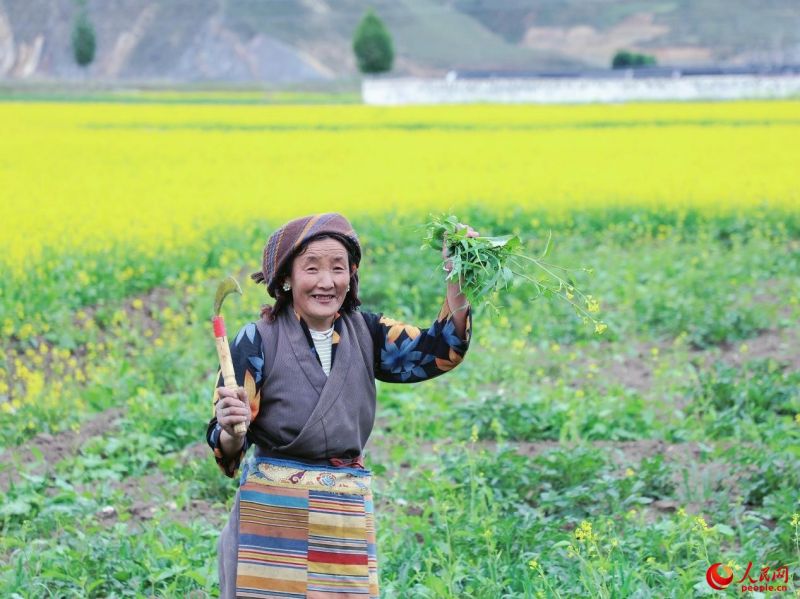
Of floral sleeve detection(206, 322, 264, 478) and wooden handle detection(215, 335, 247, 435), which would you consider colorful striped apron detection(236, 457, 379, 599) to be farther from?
wooden handle detection(215, 335, 247, 435)

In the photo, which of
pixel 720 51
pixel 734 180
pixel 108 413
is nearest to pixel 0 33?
pixel 720 51

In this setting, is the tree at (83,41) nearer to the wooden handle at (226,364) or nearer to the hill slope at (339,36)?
the hill slope at (339,36)

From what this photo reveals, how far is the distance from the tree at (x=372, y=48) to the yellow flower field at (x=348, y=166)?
38476 millimetres

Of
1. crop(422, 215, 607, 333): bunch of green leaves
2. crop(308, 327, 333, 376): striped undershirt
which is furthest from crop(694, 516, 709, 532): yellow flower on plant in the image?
crop(308, 327, 333, 376): striped undershirt

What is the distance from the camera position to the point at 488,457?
5.10m

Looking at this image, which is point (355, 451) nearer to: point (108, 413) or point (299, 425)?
point (299, 425)

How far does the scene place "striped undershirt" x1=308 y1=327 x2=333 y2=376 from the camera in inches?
119

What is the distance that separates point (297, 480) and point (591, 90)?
1381 inches

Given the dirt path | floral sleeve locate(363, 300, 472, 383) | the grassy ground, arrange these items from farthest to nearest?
the dirt path
the grassy ground
floral sleeve locate(363, 300, 472, 383)

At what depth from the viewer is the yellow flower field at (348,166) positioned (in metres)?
11.9

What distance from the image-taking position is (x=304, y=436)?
2898mm

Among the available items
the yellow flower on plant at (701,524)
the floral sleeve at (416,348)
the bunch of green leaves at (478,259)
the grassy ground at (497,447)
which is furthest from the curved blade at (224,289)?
the yellow flower on plant at (701,524)

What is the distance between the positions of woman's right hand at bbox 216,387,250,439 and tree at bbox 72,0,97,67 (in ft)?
238

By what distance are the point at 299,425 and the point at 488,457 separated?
229cm
